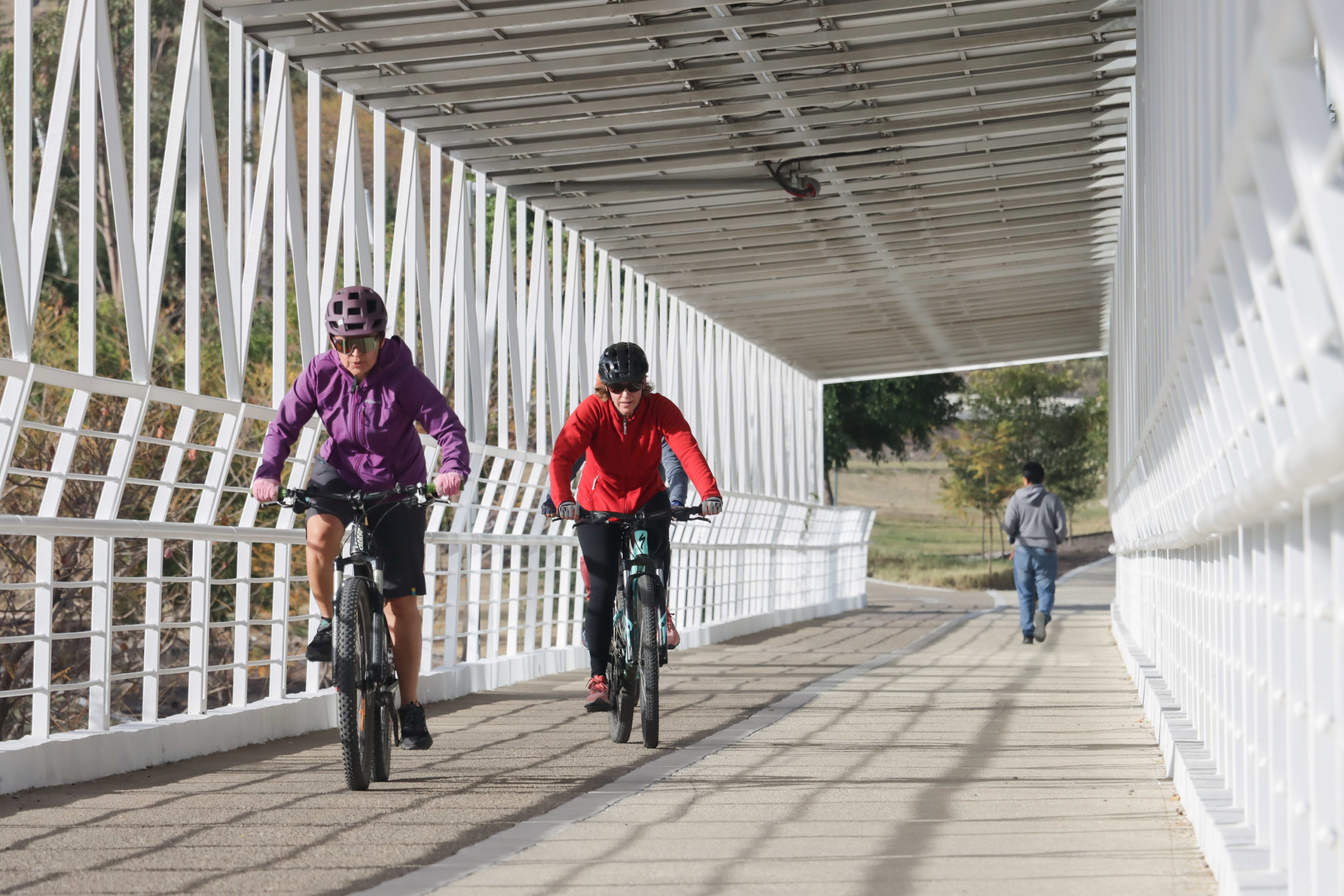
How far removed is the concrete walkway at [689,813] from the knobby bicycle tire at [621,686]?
0.12 m

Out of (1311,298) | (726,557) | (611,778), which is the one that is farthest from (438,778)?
(726,557)

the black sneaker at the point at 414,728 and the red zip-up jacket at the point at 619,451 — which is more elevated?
the red zip-up jacket at the point at 619,451

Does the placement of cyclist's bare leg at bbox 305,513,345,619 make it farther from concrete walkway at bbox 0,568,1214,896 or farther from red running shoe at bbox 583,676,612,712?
red running shoe at bbox 583,676,612,712

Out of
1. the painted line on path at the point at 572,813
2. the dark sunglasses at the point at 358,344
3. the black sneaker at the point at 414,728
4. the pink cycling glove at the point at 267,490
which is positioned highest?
the dark sunglasses at the point at 358,344

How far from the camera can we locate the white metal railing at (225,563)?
6.43 meters

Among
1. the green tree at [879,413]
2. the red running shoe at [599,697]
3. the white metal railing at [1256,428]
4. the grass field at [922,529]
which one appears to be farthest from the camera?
the grass field at [922,529]

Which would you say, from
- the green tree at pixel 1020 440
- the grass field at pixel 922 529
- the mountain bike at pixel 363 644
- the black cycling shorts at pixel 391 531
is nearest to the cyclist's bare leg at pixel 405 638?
the black cycling shorts at pixel 391 531

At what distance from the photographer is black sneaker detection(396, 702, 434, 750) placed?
6.38 meters

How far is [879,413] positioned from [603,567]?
3833 centimetres

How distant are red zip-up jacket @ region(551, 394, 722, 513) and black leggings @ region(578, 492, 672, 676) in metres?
0.09

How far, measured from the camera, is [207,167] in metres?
8.27

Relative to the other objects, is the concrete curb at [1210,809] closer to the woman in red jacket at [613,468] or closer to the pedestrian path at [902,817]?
the pedestrian path at [902,817]

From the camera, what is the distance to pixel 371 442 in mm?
6191

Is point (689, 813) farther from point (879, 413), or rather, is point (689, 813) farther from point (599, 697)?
point (879, 413)
